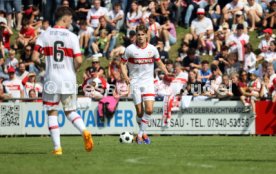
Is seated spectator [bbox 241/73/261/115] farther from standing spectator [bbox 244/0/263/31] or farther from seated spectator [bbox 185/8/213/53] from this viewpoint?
standing spectator [bbox 244/0/263/31]

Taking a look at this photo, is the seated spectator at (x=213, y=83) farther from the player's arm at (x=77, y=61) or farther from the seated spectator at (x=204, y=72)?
the player's arm at (x=77, y=61)

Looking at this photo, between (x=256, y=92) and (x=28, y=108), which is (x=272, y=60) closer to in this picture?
(x=256, y=92)

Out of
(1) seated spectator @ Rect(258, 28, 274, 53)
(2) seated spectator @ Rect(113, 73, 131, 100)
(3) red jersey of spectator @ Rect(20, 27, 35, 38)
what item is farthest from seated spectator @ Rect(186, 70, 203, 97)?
(3) red jersey of spectator @ Rect(20, 27, 35, 38)

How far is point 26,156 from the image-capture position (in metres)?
15.1

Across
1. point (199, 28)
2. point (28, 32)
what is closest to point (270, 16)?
point (199, 28)

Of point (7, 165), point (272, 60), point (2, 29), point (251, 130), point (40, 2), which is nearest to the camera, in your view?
point (7, 165)

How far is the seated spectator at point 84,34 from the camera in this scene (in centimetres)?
3055

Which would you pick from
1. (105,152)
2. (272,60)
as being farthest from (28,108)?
(105,152)

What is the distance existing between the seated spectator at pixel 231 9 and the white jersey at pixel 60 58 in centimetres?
→ 1641

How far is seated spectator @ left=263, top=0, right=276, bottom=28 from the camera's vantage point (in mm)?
30723

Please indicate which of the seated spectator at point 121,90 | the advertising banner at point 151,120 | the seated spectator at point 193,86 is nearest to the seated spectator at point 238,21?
the seated spectator at point 193,86

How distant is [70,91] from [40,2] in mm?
19845

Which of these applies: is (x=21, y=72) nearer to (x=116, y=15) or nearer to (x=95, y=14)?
(x=95, y=14)

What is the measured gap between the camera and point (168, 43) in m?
30.8
